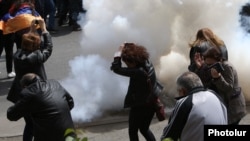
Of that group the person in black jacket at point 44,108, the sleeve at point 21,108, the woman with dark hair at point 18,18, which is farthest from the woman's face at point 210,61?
the woman with dark hair at point 18,18

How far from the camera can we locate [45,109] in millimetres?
5512

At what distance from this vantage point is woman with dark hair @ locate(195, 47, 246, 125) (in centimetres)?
565

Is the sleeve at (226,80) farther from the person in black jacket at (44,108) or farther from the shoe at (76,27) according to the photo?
the shoe at (76,27)

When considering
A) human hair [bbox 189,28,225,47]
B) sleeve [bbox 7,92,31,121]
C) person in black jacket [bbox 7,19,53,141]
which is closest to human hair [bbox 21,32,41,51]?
person in black jacket [bbox 7,19,53,141]

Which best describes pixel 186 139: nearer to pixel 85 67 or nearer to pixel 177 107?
pixel 177 107

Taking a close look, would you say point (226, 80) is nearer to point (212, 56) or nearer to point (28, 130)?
point (212, 56)

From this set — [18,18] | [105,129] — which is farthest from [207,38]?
[18,18]

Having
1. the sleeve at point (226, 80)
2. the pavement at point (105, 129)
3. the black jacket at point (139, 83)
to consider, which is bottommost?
the pavement at point (105, 129)

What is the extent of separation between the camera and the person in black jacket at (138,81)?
6.31 m

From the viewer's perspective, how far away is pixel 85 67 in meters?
8.18

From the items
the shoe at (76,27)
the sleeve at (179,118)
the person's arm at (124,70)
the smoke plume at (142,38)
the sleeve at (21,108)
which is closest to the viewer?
the sleeve at (179,118)

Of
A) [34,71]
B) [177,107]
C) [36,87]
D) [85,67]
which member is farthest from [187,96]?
[85,67]

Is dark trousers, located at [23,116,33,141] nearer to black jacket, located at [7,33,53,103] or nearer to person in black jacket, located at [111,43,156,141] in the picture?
black jacket, located at [7,33,53,103]

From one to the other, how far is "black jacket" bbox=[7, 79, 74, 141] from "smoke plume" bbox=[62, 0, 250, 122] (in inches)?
89.9
